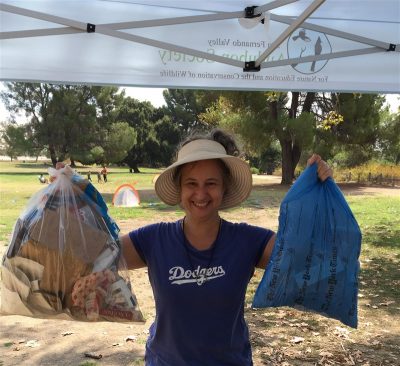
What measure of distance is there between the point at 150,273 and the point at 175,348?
273mm

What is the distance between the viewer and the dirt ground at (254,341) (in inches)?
127

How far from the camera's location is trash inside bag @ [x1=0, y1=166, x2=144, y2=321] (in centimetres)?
146

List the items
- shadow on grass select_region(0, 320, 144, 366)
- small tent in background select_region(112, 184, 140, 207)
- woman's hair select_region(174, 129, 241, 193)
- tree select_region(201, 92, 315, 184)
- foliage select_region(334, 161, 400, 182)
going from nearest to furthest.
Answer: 1. woman's hair select_region(174, 129, 241, 193)
2. shadow on grass select_region(0, 320, 144, 366)
3. small tent in background select_region(112, 184, 140, 207)
4. tree select_region(201, 92, 315, 184)
5. foliage select_region(334, 161, 400, 182)

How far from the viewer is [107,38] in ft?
10.3

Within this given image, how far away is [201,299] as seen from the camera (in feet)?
4.90

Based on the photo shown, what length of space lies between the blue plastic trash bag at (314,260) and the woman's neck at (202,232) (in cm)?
22

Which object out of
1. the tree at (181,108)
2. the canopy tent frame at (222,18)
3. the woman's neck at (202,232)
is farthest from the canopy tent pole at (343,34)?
the tree at (181,108)

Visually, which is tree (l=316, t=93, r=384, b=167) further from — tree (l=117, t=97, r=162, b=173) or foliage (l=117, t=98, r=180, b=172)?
tree (l=117, t=97, r=162, b=173)

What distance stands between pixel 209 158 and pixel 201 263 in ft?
1.18

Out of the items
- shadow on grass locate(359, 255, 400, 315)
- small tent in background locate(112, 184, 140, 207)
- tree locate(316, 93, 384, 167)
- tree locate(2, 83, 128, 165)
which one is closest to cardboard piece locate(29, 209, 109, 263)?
shadow on grass locate(359, 255, 400, 315)

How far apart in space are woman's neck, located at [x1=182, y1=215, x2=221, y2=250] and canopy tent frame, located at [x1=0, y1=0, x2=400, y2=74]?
5.10 feet

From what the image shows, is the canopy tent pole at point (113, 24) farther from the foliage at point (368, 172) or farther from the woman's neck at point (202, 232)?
the foliage at point (368, 172)

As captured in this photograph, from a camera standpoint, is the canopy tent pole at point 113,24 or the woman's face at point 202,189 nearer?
the woman's face at point 202,189

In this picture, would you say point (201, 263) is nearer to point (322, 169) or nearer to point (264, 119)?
point (322, 169)
